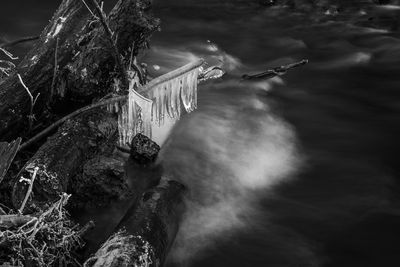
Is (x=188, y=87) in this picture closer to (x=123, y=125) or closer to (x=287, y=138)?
(x=123, y=125)

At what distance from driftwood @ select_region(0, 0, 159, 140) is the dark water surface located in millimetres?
1396

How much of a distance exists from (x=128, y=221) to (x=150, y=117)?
147cm

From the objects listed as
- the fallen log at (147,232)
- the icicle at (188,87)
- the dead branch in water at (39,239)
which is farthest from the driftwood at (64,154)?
the icicle at (188,87)

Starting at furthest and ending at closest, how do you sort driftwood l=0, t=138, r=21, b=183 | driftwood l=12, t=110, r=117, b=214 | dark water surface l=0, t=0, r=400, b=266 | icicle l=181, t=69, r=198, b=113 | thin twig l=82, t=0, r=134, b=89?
icicle l=181, t=69, r=198, b=113, dark water surface l=0, t=0, r=400, b=266, thin twig l=82, t=0, r=134, b=89, driftwood l=0, t=138, r=21, b=183, driftwood l=12, t=110, r=117, b=214

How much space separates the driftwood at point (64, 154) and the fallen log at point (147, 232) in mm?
713

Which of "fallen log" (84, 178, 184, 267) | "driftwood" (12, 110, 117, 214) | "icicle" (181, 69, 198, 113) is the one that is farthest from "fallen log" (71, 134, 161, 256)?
"icicle" (181, 69, 198, 113)

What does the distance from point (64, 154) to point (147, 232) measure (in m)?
1.17

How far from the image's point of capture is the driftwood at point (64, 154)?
3822 millimetres

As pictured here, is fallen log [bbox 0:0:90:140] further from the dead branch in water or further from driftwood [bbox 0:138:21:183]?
the dead branch in water

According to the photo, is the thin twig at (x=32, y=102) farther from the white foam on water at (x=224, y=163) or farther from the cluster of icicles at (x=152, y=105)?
the white foam on water at (x=224, y=163)

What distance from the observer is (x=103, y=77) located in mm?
5188

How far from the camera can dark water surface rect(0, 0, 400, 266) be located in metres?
4.70

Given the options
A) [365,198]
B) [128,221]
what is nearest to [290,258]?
[365,198]

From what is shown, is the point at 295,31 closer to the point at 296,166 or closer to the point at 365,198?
the point at 296,166
